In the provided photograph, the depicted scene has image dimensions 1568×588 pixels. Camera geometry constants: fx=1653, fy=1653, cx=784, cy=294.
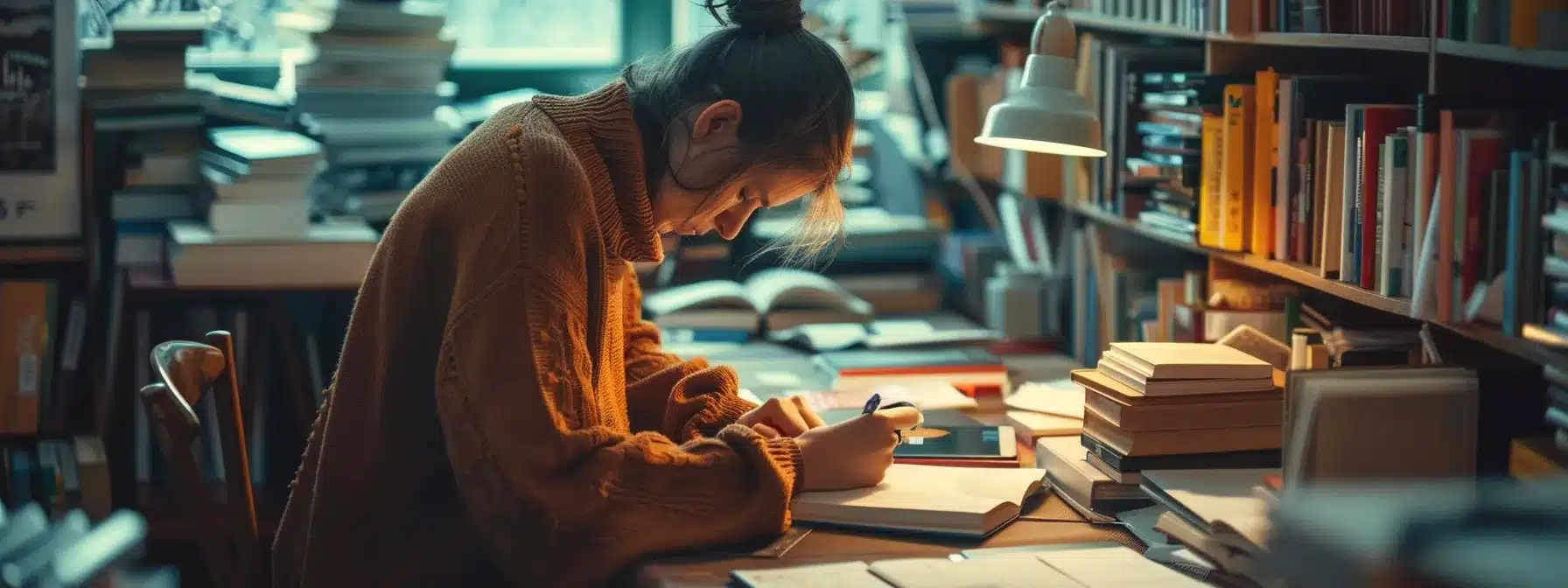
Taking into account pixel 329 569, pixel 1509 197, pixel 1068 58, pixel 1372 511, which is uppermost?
pixel 1068 58

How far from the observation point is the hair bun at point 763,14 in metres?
1.62

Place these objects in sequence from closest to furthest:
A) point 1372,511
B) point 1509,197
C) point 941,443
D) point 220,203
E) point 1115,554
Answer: point 1372,511
point 1509,197
point 1115,554
point 941,443
point 220,203

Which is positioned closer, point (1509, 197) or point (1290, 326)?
point (1509, 197)

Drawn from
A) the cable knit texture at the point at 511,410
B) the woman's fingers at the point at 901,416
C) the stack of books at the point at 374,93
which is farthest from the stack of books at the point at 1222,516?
the stack of books at the point at 374,93

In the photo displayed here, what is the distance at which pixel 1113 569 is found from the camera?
1.48 metres

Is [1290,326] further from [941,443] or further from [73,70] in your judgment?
[73,70]

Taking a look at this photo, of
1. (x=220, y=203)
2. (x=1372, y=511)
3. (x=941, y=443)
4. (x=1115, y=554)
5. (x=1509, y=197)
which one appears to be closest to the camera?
(x=1372, y=511)

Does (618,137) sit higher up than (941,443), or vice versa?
(618,137)

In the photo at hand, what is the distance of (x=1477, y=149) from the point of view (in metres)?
1.48

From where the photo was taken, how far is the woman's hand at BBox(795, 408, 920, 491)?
1698 mm

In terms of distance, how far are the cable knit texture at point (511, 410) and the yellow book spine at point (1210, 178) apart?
76 centimetres

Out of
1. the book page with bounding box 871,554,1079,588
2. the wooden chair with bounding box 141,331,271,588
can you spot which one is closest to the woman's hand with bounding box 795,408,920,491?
the book page with bounding box 871,554,1079,588

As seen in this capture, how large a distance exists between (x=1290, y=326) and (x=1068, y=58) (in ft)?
1.42

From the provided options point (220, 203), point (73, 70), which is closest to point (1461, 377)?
point (220, 203)
